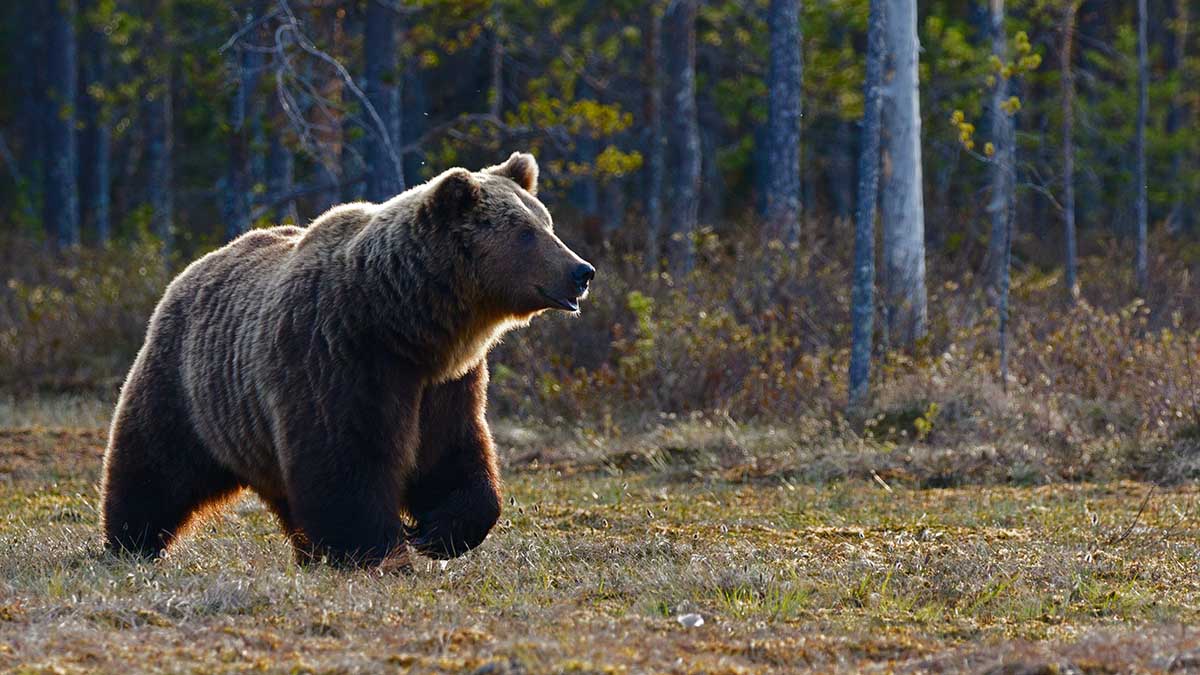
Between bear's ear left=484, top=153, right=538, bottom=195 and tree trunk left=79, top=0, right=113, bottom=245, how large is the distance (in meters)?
21.6

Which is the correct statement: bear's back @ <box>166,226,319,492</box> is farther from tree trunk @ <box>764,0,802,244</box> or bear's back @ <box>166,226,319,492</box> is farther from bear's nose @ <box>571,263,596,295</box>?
tree trunk @ <box>764,0,802,244</box>

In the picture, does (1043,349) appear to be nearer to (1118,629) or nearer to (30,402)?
(1118,629)

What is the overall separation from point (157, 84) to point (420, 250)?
1648 cm

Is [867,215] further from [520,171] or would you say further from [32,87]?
[32,87]

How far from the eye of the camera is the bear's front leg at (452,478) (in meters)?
6.42

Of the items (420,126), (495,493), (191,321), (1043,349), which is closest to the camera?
(495,493)

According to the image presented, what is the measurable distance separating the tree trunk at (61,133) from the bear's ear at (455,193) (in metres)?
23.2

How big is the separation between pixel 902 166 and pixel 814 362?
101 inches

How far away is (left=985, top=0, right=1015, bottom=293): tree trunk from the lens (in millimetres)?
11977

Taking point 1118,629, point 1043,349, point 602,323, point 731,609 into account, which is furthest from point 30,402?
point 1118,629

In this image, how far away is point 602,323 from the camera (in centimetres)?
1434

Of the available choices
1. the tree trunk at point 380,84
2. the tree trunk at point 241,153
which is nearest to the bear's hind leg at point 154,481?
the tree trunk at point 380,84

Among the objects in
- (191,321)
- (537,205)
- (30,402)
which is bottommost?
(30,402)

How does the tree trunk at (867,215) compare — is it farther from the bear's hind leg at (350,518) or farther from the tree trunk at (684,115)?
the tree trunk at (684,115)
